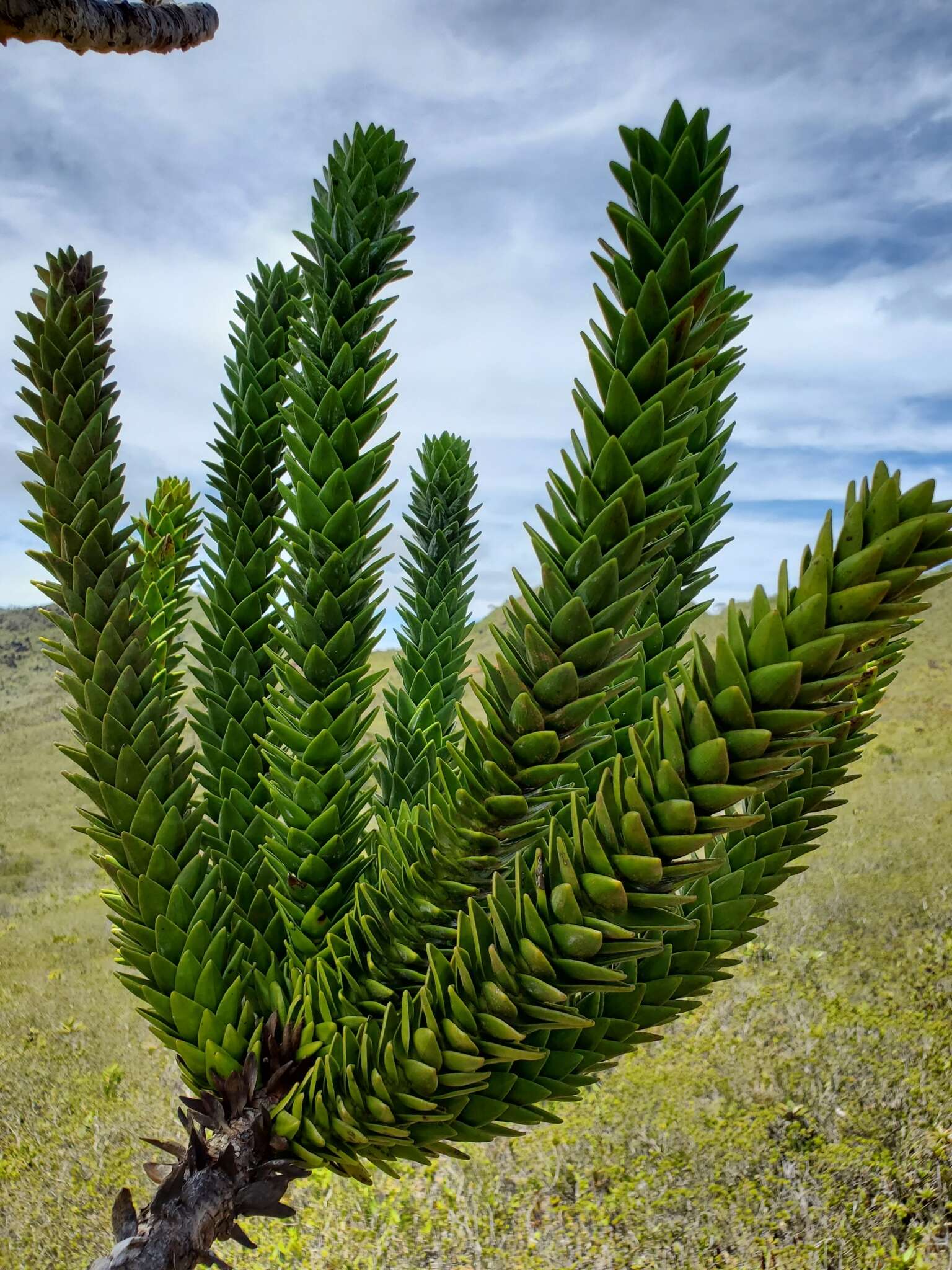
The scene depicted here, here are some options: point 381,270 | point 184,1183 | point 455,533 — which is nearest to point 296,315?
point 381,270

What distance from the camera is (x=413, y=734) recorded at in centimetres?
179

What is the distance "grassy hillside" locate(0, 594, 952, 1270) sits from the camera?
738 centimetres

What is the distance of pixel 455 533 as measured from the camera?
2127mm

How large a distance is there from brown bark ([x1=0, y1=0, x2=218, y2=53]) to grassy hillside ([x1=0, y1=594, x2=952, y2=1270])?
883 cm

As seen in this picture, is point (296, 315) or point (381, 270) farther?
point (296, 315)

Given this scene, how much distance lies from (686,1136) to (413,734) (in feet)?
29.0

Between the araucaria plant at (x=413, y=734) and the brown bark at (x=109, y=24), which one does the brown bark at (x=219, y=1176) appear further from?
the brown bark at (x=109, y=24)

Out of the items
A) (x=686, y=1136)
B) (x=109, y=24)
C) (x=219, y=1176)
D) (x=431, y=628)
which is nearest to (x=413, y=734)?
(x=431, y=628)

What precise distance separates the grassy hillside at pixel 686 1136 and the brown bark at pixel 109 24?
29.0 ft

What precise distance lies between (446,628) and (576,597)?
1.03m

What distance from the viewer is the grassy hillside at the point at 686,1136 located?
738 centimetres

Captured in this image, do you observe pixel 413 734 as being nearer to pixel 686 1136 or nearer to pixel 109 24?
pixel 109 24

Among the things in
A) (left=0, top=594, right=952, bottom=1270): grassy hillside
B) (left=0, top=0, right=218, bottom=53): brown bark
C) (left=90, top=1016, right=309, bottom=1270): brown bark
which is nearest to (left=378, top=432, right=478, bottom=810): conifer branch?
(left=90, top=1016, right=309, bottom=1270): brown bark

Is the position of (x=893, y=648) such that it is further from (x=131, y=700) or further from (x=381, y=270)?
(x=131, y=700)
